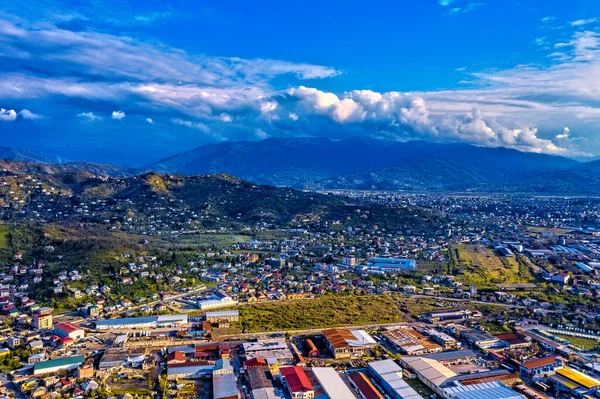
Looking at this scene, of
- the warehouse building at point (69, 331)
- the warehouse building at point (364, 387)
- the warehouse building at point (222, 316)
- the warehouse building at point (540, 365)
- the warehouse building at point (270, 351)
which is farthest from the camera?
the warehouse building at point (222, 316)

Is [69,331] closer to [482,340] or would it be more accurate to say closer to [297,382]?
[297,382]

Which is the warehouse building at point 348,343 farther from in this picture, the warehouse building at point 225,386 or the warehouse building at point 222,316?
the warehouse building at point 222,316

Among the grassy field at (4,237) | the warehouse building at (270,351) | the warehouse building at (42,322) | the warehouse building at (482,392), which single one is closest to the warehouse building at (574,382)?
the warehouse building at (482,392)

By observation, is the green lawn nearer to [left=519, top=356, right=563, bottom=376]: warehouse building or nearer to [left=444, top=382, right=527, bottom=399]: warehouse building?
[left=444, top=382, right=527, bottom=399]: warehouse building

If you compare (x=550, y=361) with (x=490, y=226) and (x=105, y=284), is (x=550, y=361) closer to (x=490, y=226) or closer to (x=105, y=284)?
(x=105, y=284)

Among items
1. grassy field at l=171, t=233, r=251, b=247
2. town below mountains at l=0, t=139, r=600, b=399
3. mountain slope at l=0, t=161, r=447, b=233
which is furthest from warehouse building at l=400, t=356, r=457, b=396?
mountain slope at l=0, t=161, r=447, b=233

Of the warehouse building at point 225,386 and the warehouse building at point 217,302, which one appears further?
the warehouse building at point 217,302
